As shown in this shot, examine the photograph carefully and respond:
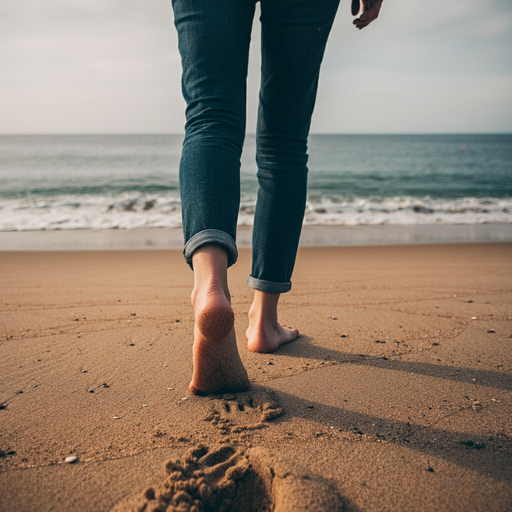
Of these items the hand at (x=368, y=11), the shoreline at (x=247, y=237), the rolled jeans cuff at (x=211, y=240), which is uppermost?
the hand at (x=368, y=11)

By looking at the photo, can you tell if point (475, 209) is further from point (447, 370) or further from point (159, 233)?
A: point (447, 370)

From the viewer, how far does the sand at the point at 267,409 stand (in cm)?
67

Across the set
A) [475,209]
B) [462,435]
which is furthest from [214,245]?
[475,209]

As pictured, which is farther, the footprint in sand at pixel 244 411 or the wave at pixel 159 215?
the wave at pixel 159 215

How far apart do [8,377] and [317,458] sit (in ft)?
2.71

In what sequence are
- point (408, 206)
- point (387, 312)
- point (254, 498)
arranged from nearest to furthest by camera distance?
point (254, 498) < point (387, 312) < point (408, 206)

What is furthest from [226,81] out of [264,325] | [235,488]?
[235,488]

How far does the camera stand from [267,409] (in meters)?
0.91

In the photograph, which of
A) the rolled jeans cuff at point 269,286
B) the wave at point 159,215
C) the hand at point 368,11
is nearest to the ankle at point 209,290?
the rolled jeans cuff at point 269,286

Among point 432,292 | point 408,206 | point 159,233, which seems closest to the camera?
point 432,292

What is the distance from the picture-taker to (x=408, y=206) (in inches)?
288

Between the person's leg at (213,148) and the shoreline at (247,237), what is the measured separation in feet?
8.40

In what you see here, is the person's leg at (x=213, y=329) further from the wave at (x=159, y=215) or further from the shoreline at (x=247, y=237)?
the wave at (x=159, y=215)

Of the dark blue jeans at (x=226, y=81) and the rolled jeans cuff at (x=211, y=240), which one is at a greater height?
the dark blue jeans at (x=226, y=81)
